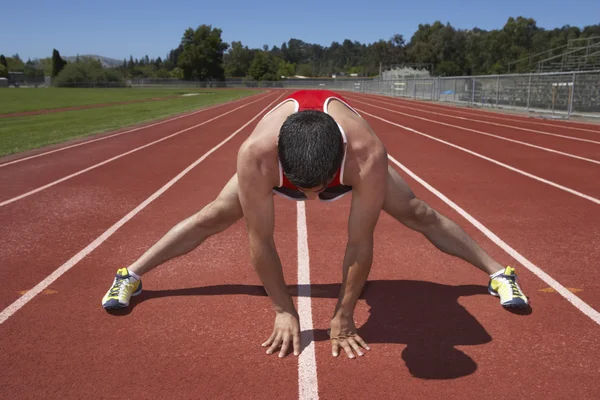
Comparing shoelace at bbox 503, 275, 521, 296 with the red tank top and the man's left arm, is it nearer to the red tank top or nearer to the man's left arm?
the man's left arm

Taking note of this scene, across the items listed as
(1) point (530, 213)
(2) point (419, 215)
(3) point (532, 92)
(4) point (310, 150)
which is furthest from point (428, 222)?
(3) point (532, 92)

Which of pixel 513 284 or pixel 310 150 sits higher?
pixel 310 150

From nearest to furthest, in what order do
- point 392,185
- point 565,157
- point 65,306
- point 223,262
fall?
1. point 392,185
2. point 65,306
3. point 223,262
4. point 565,157

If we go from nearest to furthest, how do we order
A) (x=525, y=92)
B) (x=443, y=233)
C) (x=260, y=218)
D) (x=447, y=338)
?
(x=260, y=218) → (x=447, y=338) → (x=443, y=233) → (x=525, y=92)

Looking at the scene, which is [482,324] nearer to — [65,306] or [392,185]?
[392,185]

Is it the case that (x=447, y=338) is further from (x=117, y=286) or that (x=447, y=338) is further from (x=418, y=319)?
(x=117, y=286)

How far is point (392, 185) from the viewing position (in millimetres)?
3230

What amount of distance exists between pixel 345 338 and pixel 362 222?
0.81 metres

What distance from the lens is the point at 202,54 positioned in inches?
3738

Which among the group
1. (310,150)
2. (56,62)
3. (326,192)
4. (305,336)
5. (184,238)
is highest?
(56,62)

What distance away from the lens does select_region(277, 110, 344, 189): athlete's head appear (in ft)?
7.17

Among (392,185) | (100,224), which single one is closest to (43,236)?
(100,224)

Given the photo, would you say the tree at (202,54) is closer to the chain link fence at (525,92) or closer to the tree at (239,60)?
the tree at (239,60)

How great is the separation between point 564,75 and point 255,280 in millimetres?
18531
